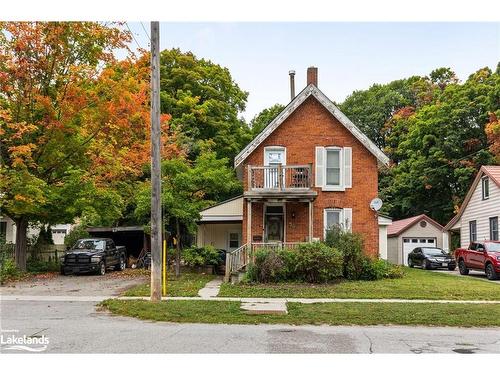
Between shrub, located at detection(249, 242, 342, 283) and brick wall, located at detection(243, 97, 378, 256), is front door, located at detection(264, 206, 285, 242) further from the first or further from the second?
shrub, located at detection(249, 242, 342, 283)

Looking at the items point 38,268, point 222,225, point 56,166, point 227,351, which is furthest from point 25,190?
point 227,351

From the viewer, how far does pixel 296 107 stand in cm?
2416

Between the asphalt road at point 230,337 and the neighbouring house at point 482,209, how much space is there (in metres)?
19.1

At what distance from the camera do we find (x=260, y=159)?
24.2 metres

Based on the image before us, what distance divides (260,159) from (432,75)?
3827 centimetres

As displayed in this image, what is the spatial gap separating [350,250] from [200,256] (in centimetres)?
649

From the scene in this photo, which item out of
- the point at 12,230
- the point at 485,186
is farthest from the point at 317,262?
the point at 12,230

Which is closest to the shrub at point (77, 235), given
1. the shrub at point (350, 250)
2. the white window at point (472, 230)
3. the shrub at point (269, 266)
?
the shrub at point (269, 266)

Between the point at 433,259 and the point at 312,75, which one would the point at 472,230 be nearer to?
the point at 433,259

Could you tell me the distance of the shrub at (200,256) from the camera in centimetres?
2252

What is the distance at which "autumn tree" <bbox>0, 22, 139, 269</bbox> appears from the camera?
838 inches

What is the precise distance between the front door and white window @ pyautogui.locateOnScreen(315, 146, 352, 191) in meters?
2.20

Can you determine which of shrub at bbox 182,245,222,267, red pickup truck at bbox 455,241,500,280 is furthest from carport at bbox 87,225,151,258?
red pickup truck at bbox 455,241,500,280

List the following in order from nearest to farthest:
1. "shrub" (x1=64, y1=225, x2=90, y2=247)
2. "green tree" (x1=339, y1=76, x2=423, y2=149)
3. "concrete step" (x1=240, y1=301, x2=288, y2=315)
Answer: "concrete step" (x1=240, y1=301, x2=288, y2=315) < "shrub" (x1=64, y1=225, x2=90, y2=247) < "green tree" (x1=339, y1=76, x2=423, y2=149)
